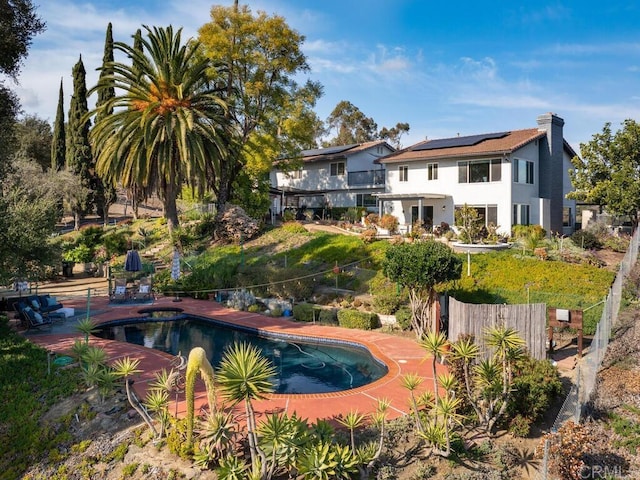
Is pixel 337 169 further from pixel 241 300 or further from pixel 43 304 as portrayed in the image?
pixel 43 304

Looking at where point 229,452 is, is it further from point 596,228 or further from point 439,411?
point 596,228

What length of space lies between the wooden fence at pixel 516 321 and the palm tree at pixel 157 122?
63.8 ft

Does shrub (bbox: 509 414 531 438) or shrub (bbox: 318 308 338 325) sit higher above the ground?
shrub (bbox: 318 308 338 325)

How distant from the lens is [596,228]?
29875 millimetres

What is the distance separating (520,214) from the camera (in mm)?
30047

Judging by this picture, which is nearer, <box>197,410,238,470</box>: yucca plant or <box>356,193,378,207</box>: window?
<box>197,410,238,470</box>: yucca plant

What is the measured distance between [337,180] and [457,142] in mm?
12526

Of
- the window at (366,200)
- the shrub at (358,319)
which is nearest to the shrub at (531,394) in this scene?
the shrub at (358,319)

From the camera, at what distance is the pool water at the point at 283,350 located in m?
13.7

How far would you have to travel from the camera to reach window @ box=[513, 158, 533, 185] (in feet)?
97.0

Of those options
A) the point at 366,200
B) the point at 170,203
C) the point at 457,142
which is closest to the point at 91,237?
the point at 170,203

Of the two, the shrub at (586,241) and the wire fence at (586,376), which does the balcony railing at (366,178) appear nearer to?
the shrub at (586,241)

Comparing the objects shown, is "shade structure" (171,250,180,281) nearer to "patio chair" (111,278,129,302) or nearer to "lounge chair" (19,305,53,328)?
"patio chair" (111,278,129,302)

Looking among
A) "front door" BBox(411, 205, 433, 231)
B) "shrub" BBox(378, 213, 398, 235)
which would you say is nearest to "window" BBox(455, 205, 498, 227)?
"front door" BBox(411, 205, 433, 231)
